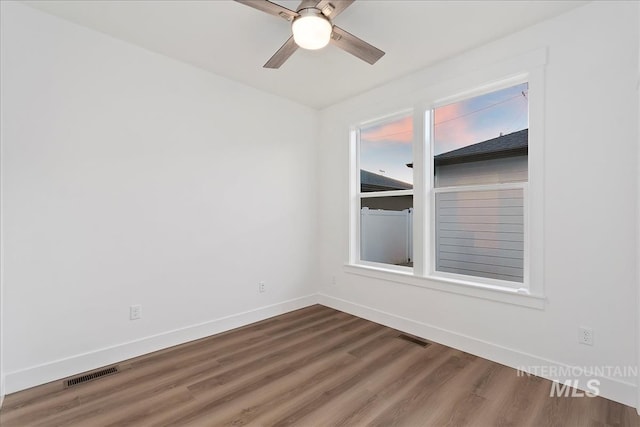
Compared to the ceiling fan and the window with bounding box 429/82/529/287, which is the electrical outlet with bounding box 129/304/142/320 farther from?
the window with bounding box 429/82/529/287

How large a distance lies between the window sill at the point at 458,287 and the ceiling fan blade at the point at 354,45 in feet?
7.12

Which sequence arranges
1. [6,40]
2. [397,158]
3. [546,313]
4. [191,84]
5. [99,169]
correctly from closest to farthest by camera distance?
[6,40] → [546,313] → [99,169] → [191,84] → [397,158]

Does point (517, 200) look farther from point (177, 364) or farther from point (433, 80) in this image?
point (177, 364)

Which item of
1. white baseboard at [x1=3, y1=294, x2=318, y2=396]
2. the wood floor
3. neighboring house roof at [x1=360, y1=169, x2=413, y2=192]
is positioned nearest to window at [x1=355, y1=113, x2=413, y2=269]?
neighboring house roof at [x1=360, y1=169, x2=413, y2=192]

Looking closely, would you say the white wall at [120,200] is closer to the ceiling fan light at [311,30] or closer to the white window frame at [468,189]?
the ceiling fan light at [311,30]

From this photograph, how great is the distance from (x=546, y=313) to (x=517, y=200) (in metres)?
0.96

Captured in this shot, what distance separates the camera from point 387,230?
3.82 meters

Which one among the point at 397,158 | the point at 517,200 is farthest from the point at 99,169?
the point at 517,200

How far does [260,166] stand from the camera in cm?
366

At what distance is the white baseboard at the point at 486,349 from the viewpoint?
2014 mm

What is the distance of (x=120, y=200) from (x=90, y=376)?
1433mm

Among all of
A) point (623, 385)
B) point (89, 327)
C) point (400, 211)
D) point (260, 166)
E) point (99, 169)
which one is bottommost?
point (623, 385)

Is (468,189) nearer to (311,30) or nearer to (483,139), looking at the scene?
(483,139)

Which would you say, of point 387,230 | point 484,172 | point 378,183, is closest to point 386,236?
point 387,230
